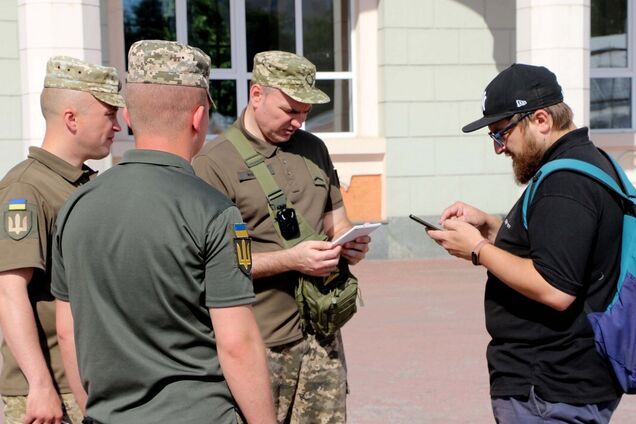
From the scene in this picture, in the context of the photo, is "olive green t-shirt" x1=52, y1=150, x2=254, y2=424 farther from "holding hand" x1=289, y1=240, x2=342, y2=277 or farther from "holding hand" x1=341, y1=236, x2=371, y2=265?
"holding hand" x1=341, y1=236, x2=371, y2=265

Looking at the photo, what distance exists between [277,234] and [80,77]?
3.14ft

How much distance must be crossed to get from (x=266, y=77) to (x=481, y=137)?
8.37m

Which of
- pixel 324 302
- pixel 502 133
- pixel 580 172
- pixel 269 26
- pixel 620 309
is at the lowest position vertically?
pixel 324 302

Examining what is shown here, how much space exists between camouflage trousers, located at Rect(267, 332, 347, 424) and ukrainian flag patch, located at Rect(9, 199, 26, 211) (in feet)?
3.87

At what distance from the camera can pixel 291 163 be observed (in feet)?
12.5

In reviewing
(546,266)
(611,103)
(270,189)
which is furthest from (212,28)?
(546,266)

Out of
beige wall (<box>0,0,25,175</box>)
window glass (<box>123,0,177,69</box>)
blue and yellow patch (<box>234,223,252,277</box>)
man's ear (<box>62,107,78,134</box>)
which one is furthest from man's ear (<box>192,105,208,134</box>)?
window glass (<box>123,0,177,69</box>)

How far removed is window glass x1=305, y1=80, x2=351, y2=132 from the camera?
12188 millimetres

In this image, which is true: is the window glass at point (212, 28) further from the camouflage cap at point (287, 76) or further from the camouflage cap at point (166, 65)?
the camouflage cap at point (166, 65)

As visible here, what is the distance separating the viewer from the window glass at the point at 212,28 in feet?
38.3

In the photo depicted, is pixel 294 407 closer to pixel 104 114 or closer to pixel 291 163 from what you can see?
pixel 291 163

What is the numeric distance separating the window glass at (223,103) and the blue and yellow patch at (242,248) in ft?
31.4

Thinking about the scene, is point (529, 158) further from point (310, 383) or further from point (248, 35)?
point (248, 35)

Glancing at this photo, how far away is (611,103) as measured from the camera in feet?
41.8
